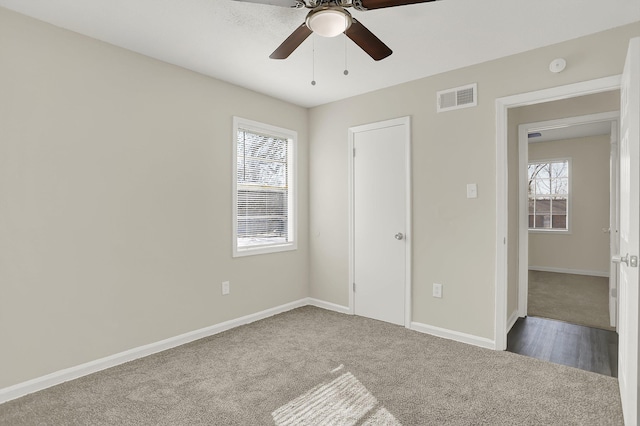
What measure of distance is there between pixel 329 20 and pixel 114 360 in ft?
9.29

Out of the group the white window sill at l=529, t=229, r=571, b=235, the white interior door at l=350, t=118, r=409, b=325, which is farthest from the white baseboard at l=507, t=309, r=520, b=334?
the white window sill at l=529, t=229, r=571, b=235

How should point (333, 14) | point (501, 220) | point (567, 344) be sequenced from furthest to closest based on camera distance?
1. point (567, 344)
2. point (501, 220)
3. point (333, 14)

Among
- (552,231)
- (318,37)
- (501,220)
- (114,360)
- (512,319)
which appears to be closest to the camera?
(318,37)

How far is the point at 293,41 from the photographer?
204 cm

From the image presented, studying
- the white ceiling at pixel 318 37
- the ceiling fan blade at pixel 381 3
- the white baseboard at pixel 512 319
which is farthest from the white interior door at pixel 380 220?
the ceiling fan blade at pixel 381 3

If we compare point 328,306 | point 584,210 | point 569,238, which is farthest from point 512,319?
point 584,210

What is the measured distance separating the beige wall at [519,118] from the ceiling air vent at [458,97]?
0.72 m

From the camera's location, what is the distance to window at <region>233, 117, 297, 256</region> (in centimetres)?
374

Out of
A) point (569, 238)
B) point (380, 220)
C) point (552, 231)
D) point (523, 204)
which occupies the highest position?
point (523, 204)

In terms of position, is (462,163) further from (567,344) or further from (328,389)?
(328,389)

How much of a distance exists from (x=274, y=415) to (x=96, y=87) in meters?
2.62

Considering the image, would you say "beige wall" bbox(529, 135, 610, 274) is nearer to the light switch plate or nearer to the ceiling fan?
the light switch plate

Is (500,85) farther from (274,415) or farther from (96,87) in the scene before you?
(96,87)

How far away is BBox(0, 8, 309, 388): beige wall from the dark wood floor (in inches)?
108
